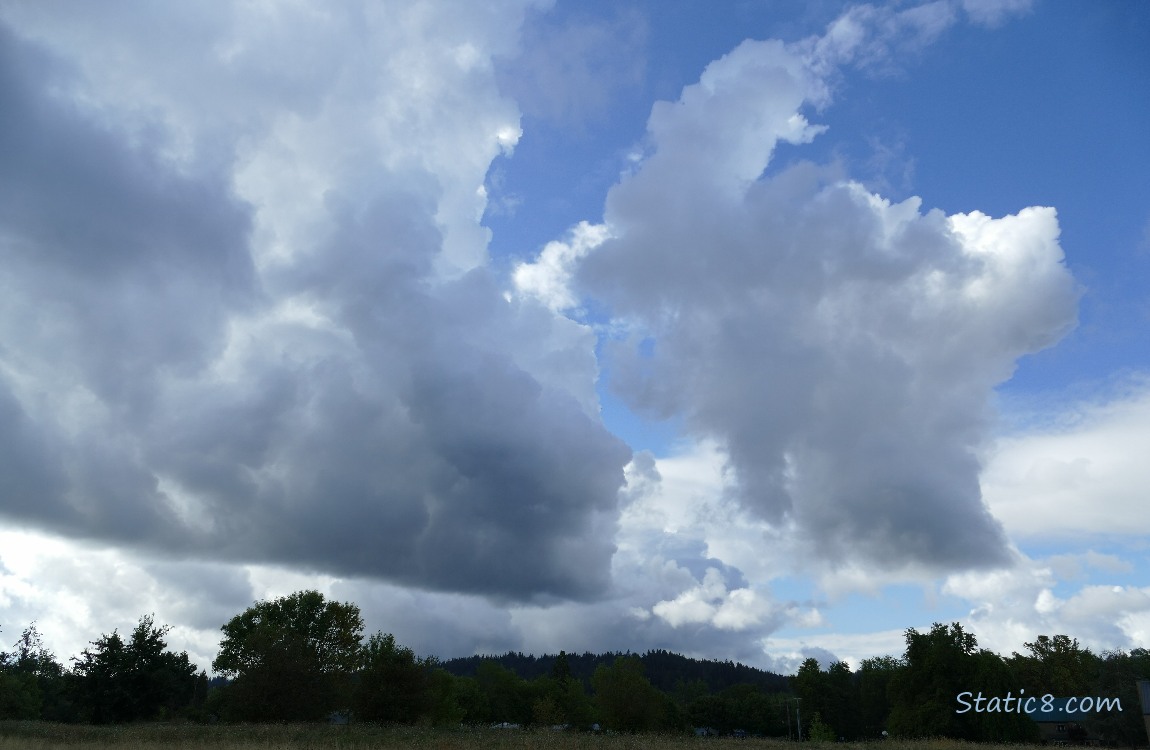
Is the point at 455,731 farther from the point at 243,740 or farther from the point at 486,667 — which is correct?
the point at 486,667

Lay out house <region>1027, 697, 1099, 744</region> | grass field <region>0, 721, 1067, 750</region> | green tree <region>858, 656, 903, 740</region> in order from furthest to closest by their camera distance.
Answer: green tree <region>858, 656, 903, 740</region> < house <region>1027, 697, 1099, 744</region> < grass field <region>0, 721, 1067, 750</region>

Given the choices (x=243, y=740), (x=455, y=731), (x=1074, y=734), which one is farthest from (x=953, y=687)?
(x=243, y=740)

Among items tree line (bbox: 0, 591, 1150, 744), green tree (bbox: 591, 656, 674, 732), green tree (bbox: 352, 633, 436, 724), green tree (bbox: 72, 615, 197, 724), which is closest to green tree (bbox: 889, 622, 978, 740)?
tree line (bbox: 0, 591, 1150, 744)

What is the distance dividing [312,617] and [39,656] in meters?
72.4

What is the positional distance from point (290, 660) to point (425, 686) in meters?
11.5

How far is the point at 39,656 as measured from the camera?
13488cm

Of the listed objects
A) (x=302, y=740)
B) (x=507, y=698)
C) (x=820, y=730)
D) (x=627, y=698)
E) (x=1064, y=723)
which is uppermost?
(x=302, y=740)

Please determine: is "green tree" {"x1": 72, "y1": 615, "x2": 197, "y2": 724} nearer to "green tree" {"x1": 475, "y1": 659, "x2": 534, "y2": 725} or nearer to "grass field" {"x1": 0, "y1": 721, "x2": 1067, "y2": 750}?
"grass field" {"x1": 0, "y1": 721, "x2": 1067, "y2": 750}

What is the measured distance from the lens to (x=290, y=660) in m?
62.6

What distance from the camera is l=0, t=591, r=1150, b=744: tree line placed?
61.8 m

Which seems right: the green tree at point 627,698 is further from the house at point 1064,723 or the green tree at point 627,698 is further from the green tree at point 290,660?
the house at point 1064,723

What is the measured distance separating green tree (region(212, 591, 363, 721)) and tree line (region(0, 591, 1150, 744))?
13 centimetres

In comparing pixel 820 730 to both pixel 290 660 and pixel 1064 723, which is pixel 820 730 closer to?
pixel 1064 723

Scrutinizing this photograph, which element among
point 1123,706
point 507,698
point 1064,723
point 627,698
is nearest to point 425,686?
point 627,698
